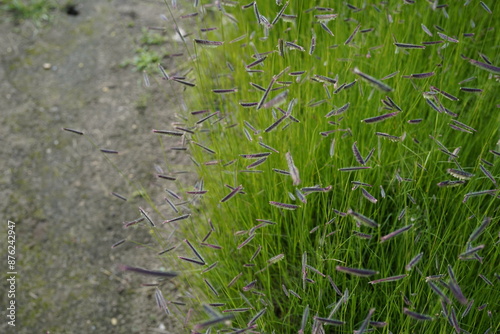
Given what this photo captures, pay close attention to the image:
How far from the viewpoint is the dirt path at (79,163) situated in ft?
6.98

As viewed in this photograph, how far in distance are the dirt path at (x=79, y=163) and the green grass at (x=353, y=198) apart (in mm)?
414

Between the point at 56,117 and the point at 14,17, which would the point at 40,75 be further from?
the point at 14,17

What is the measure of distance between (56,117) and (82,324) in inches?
55.1

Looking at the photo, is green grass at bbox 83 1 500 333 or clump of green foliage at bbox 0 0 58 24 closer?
green grass at bbox 83 1 500 333

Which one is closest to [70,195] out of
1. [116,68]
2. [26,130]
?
[26,130]

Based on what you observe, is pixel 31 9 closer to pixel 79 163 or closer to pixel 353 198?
pixel 79 163

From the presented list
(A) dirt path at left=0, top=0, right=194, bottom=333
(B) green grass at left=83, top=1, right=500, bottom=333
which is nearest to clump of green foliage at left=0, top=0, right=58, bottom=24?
(A) dirt path at left=0, top=0, right=194, bottom=333

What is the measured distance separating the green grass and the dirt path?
41 cm

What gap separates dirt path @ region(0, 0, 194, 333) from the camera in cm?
213

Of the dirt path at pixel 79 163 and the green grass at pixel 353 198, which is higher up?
the green grass at pixel 353 198

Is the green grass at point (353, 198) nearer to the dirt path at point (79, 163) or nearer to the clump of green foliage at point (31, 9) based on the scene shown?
the dirt path at point (79, 163)

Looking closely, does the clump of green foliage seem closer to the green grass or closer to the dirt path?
the dirt path

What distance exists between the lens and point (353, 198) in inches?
69.5

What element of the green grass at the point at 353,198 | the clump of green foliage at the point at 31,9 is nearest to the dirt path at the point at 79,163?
the clump of green foliage at the point at 31,9
